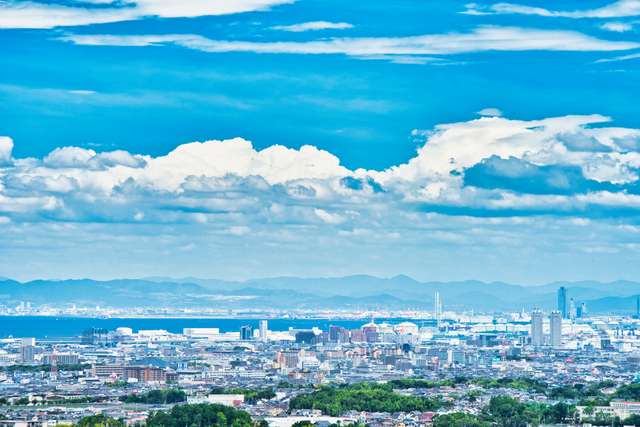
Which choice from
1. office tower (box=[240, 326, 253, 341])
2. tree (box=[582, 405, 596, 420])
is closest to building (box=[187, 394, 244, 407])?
tree (box=[582, 405, 596, 420])

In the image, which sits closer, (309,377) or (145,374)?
(145,374)

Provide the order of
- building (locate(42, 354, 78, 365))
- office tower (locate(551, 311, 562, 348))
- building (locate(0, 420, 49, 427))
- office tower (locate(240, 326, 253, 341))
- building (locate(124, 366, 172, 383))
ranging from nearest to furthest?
building (locate(0, 420, 49, 427)) → building (locate(124, 366, 172, 383)) → building (locate(42, 354, 78, 365)) → office tower (locate(551, 311, 562, 348)) → office tower (locate(240, 326, 253, 341))

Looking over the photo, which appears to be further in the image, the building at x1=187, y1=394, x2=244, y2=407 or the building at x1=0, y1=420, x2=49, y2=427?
the building at x1=187, y1=394, x2=244, y2=407

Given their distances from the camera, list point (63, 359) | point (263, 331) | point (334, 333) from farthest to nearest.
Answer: point (334, 333) → point (263, 331) → point (63, 359)

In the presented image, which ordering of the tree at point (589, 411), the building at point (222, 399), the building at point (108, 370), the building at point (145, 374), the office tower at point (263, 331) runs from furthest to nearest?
the office tower at point (263, 331) < the building at point (108, 370) < the building at point (145, 374) < the building at point (222, 399) < the tree at point (589, 411)

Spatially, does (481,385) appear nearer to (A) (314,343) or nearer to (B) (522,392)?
(B) (522,392)

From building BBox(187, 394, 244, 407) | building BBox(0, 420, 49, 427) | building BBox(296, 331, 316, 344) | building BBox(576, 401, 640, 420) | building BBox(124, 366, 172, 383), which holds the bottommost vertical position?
building BBox(576, 401, 640, 420)

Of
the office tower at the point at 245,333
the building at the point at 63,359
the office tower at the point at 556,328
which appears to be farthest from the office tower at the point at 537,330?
the building at the point at 63,359

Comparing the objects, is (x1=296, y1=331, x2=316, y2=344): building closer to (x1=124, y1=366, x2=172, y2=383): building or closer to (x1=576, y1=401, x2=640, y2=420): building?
(x1=124, y1=366, x2=172, y2=383): building

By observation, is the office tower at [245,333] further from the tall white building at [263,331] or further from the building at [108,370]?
the building at [108,370]

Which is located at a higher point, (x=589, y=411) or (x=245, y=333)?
(x=245, y=333)

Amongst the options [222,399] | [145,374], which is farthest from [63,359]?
[222,399]

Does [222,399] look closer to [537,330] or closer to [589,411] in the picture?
[589,411]
